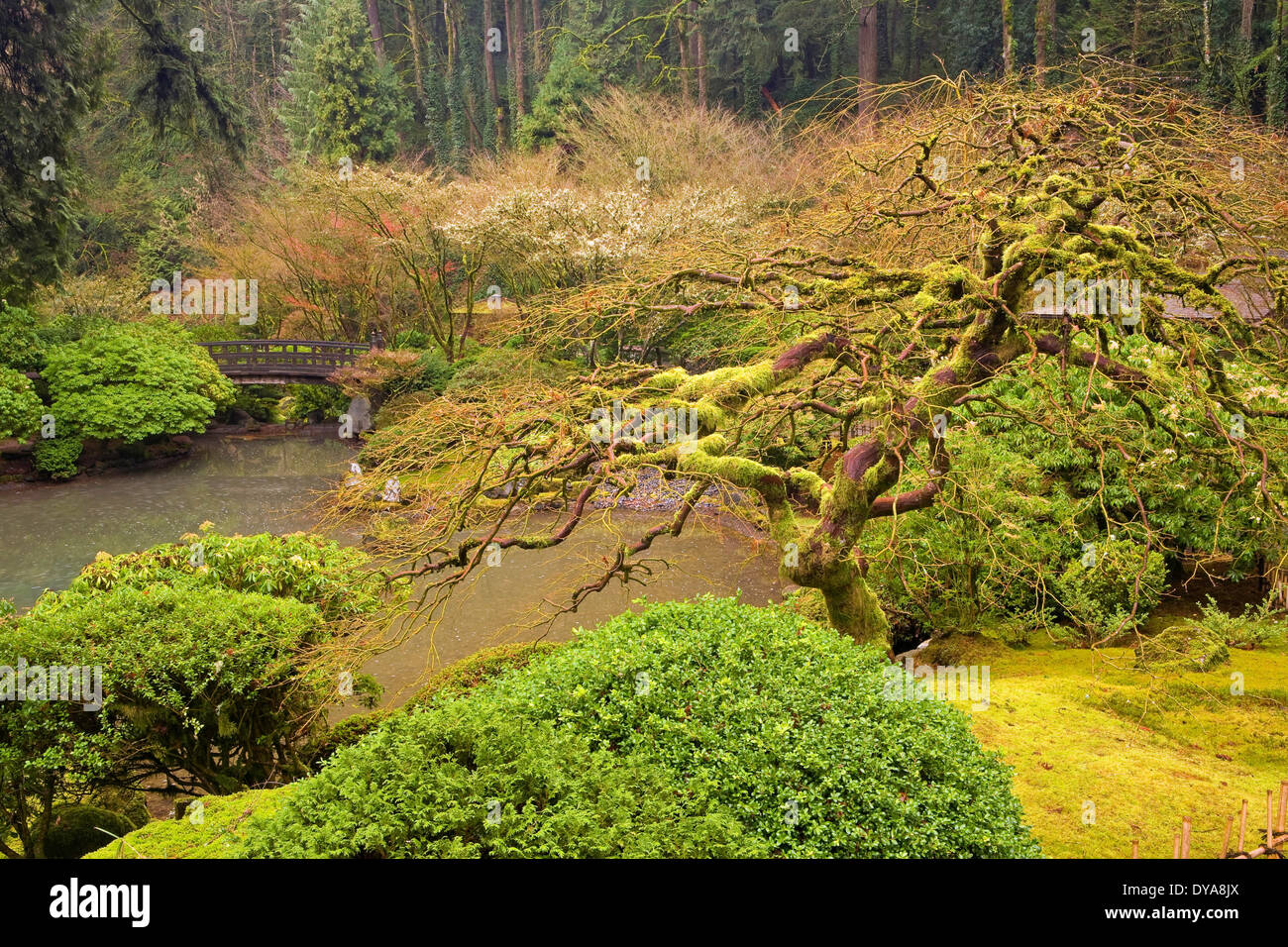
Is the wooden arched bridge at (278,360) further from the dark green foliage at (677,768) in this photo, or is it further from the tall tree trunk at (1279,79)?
the tall tree trunk at (1279,79)

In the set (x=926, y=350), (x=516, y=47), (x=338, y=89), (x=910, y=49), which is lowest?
(x=926, y=350)

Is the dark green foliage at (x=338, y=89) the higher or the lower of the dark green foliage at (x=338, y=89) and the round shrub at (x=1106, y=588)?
the higher

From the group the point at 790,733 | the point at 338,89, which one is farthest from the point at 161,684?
the point at 338,89

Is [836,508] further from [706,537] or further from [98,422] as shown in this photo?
[98,422]

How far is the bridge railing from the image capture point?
2128 cm

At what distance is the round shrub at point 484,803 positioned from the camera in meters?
3.26

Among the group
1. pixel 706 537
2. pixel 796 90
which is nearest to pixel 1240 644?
pixel 706 537

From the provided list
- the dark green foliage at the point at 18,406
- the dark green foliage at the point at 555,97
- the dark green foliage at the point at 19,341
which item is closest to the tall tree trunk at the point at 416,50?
the dark green foliage at the point at 555,97

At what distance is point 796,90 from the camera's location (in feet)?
101

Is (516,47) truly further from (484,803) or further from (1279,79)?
(484,803)

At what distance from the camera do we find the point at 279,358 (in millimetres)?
21672

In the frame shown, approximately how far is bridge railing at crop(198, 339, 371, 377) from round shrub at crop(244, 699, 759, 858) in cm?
1887

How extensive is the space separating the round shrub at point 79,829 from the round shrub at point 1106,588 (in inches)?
282

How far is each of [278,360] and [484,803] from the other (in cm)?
2043
